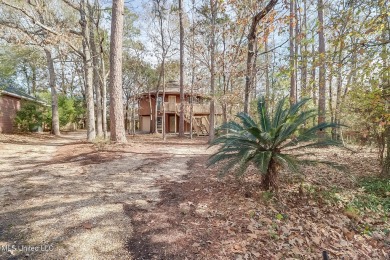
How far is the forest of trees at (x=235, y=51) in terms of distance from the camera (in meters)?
3.95

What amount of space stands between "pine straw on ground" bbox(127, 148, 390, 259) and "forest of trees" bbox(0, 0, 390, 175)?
5.52 feet

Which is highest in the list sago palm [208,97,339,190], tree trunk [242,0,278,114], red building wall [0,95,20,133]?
tree trunk [242,0,278,114]

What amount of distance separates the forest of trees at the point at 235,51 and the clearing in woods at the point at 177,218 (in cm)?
182

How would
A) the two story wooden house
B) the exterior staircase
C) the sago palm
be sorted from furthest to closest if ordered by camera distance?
the two story wooden house, the exterior staircase, the sago palm

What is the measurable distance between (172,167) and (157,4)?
12558mm

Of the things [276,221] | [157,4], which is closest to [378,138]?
[276,221]

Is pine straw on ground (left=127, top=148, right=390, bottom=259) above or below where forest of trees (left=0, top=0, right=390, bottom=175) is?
below

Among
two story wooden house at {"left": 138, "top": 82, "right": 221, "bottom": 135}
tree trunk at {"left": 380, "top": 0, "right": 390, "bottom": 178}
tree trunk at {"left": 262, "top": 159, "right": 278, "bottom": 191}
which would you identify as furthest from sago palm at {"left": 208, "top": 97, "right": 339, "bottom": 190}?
two story wooden house at {"left": 138, "top": 82, "right": 221, "bottom": 135}

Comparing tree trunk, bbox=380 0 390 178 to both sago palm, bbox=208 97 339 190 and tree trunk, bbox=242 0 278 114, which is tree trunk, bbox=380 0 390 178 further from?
tree trunk, bbox=242 0 278 114

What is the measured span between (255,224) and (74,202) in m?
2.70

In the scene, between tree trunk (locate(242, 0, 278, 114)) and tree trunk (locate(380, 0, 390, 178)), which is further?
tree trunk (locate(242, 0, 278, 114))

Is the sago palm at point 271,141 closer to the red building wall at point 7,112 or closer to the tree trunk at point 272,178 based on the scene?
the tree trunk at point 272,178

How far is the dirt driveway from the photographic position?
2.11 m

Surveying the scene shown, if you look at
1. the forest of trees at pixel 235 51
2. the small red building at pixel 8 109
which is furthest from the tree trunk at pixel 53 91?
the small red building at pixel 8 109
